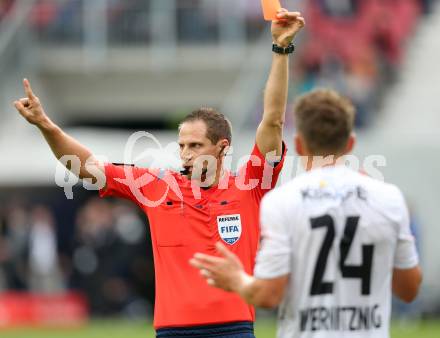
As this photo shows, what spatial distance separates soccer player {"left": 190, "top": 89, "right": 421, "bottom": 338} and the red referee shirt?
116 cm

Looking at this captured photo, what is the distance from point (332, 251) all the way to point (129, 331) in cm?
1089

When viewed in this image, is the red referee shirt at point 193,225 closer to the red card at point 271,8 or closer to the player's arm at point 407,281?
the red card at point 271,8

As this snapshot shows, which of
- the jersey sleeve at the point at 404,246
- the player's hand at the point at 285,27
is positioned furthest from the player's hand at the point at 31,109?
the jersey sleeve at the point at 404,246

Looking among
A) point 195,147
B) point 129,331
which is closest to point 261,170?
point 195,147

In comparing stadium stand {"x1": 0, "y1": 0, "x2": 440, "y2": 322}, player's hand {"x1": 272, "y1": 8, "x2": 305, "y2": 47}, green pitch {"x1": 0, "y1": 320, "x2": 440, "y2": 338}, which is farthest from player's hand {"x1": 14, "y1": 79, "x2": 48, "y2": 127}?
stadium stand {"x1": 0, "y1": 0, "x2": 440, "y2": 322}

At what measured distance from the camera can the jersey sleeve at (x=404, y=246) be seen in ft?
16.3

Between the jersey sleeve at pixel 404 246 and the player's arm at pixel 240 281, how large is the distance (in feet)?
1.68

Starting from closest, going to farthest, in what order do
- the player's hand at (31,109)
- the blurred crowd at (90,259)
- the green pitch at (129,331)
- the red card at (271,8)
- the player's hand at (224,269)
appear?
the player's hand at (224,269), the red card at (271,8), the player's hand at (31,109), the green pitch at (129,331), the blurred crowd at (90,259)

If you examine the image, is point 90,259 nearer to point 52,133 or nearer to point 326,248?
point 52,133

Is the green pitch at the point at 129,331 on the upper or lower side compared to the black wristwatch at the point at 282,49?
lower

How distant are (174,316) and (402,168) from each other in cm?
1284

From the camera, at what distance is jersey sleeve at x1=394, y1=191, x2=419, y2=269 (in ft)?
16.3

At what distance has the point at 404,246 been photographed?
4984 mm

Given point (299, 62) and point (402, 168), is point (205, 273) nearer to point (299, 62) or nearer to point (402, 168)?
point (402, 168)
